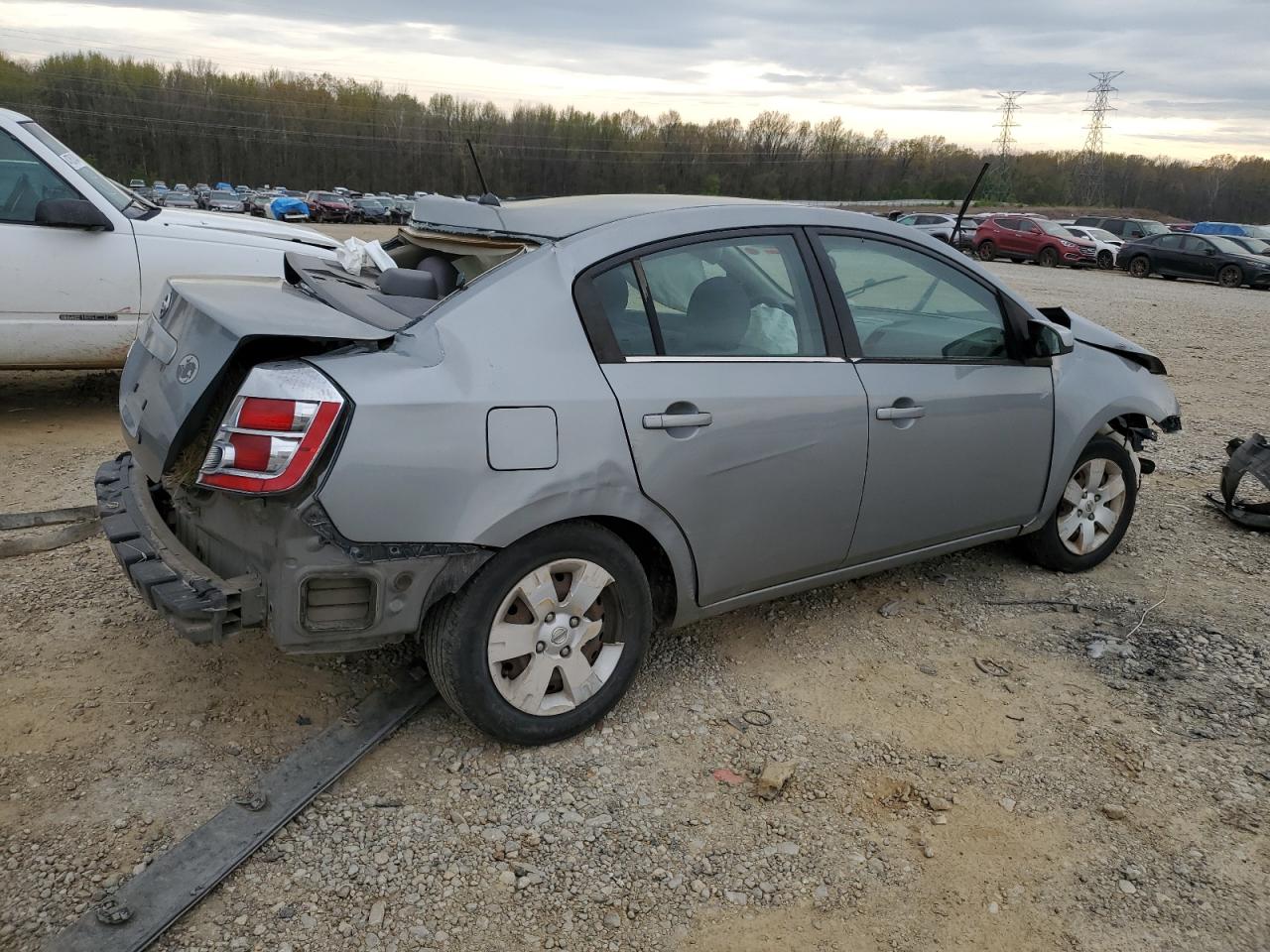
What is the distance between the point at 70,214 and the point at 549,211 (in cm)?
395

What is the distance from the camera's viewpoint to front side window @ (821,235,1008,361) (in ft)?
11.8

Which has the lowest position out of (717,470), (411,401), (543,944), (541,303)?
(543,944)

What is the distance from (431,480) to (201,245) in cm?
451

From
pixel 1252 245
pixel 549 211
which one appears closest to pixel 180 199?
pixel 1252 245

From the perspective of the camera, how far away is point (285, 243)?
21.6 ft

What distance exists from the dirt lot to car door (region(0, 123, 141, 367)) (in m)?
2.35

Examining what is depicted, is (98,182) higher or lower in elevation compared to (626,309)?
higher

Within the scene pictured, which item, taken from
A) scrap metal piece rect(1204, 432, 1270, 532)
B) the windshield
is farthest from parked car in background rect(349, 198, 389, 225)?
scrap metal piece rect(1204, 432, 1270, 532)

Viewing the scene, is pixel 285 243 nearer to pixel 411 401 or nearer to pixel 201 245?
pixel 201 245

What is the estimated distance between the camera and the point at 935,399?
3.66 meters

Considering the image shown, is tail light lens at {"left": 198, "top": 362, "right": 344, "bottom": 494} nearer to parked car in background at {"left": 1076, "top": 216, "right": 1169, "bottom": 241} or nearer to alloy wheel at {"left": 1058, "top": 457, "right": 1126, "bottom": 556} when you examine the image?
alloy wheel at {"left": 1058, "top": 457, "right": 1126, "bottom": 556}

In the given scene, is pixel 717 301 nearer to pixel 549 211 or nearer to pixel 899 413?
pixel 549 211

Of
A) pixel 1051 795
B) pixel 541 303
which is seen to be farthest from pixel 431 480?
pixel 1051 795

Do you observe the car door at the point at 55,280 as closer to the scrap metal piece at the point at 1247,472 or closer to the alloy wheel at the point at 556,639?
the alloy wheel at the point at 556,639
